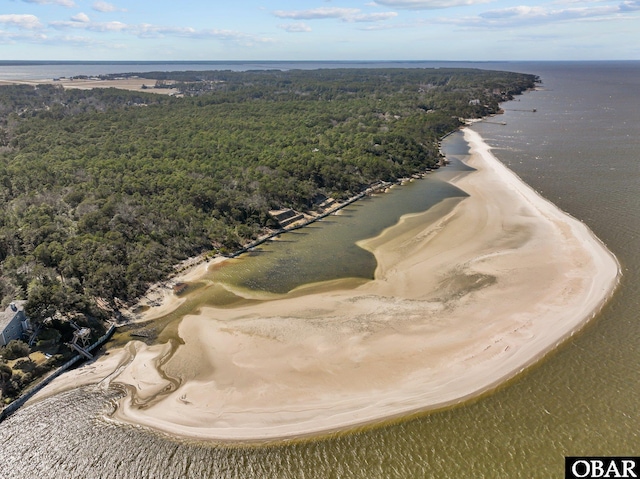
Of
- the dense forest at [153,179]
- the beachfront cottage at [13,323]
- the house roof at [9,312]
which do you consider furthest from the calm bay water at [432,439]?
the dense forest at [153,179]

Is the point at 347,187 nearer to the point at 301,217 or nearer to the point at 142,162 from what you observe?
the point at 301,217

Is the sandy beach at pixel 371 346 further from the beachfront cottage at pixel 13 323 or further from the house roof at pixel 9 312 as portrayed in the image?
the house roof at pixel 9 312

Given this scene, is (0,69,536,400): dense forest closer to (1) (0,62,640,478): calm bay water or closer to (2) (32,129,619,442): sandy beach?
(2) (32,129,619,442): sandy beach

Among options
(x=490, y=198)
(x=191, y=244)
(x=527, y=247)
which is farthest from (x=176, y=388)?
(x=490, y=198)

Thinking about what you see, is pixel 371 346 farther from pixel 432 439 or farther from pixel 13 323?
pixel 13 323

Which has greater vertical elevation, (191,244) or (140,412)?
(191,244)

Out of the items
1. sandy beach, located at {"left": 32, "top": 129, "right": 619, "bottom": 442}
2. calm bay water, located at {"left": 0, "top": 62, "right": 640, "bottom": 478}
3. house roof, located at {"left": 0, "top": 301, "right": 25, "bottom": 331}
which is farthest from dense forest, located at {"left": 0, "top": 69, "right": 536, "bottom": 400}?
calm bay water, located at {"left": 0, "top": 62, "right": 640, "bottom": 478}

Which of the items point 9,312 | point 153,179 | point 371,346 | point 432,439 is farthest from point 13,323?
point 153,179
